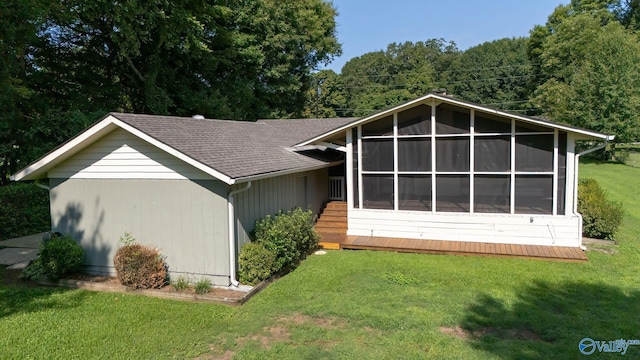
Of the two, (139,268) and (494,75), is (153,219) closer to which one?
(139,268)

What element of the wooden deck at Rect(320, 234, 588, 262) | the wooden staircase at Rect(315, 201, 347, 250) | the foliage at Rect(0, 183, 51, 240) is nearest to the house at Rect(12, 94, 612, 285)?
the wooden deck at Rect(320, 234, 588, 262)

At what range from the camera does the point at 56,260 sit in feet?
26.0

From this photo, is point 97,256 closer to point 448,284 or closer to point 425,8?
point 448,284

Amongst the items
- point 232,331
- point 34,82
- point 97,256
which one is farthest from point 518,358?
point 34,82

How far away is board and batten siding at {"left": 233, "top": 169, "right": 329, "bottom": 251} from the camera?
8.10 meters

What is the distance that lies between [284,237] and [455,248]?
14.0 ft

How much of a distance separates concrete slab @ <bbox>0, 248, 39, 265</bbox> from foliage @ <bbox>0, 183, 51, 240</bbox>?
1.66 meters

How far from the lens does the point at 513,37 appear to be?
228 feet

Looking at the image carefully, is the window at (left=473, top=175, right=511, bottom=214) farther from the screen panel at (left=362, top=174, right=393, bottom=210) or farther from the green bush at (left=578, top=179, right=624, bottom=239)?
the green bush at (left=578, top=179, right=624, bottom=239)

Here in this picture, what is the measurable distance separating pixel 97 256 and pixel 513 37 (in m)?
77.2

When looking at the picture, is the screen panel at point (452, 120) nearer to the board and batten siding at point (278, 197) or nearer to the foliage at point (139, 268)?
the board and batten siding at point (278, 197)

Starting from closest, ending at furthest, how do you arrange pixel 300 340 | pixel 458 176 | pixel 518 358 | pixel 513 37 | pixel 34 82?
A: pixel 518 358 < pixel 300 340 < pixel 458 176 < pixel 34 82 < pixel 513 37

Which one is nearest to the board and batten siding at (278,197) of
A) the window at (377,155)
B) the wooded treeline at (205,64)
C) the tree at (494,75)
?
the window at (377,155)

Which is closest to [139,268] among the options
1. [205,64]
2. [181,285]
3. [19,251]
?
[181,285]
